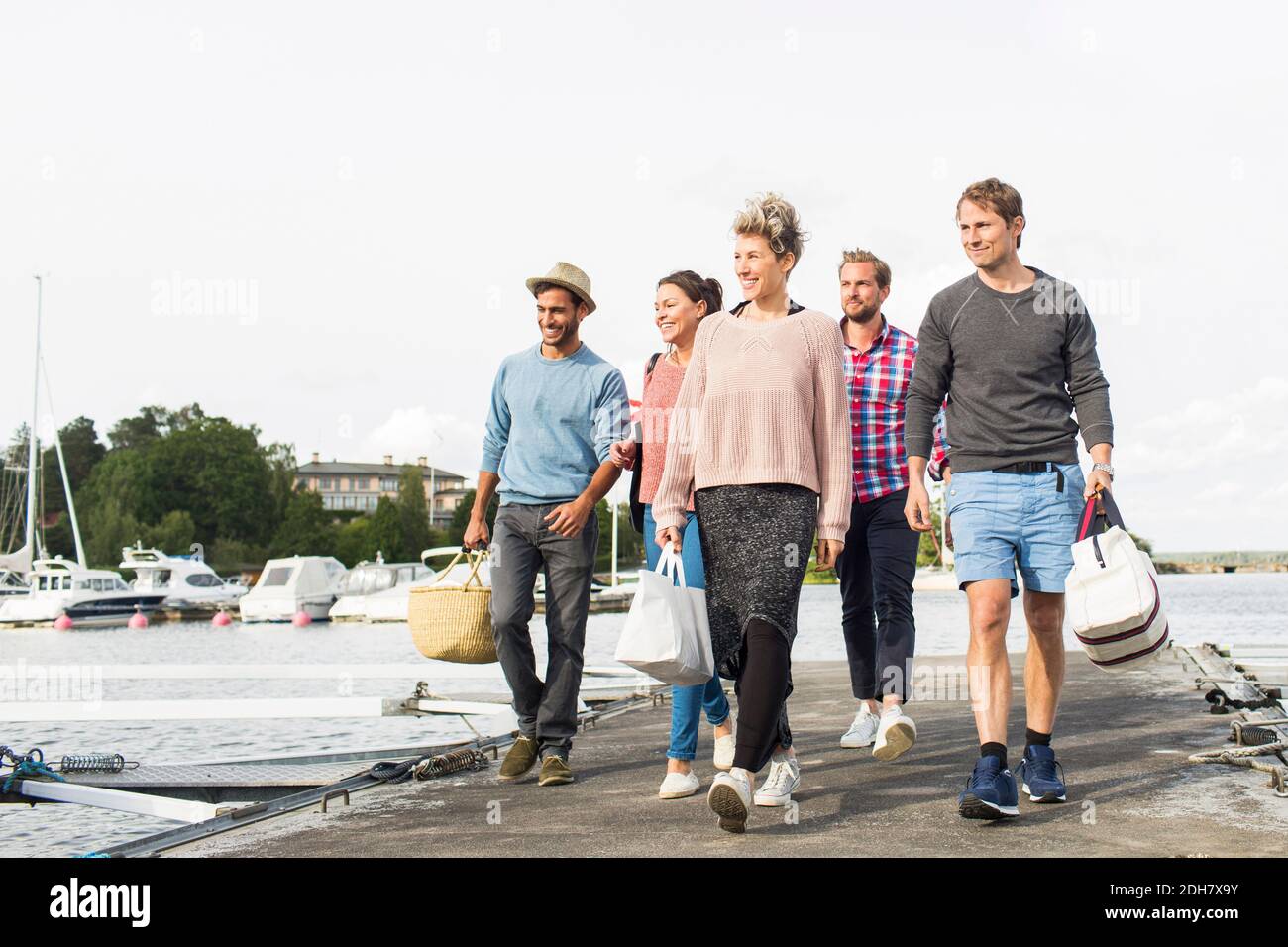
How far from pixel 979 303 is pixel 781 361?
2.72 feet

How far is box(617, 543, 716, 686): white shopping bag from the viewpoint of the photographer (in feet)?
13.8

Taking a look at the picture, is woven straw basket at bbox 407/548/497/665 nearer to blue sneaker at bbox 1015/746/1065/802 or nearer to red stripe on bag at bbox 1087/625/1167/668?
blue sneaker at bbox 1015/746/1065/802

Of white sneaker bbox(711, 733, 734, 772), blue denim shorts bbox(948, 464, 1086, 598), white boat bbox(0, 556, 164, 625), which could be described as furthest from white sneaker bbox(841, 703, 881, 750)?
white boat bbox(0, 556, 164, 625)

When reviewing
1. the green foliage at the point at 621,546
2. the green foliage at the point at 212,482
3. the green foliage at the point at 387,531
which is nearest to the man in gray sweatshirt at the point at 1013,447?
the green foliage at the point at 621,546

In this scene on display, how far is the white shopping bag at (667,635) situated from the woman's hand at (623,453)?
3.97 feet

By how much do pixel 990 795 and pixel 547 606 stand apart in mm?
2442

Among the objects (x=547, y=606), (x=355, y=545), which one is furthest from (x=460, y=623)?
(x=355, y=545)

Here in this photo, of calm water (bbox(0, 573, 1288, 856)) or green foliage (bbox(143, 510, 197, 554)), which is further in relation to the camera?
green foliage (bbox(143, 510, 197, 554))

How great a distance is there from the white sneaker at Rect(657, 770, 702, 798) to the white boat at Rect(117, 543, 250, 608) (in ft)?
197

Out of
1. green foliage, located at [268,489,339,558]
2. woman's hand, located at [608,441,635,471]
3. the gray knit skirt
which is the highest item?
woman's hand, located at [608,441,635,471]

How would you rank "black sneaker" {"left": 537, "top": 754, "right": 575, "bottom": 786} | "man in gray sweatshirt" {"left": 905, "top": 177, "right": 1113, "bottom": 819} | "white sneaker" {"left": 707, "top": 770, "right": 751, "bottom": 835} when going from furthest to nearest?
"black sneaker" {"left": 537, "top": 754, "right": 575, "bottom": 786}, "man in gray sweatshirt" {"left": 905, "top": 177, "right": 1113, "bottom": 819}, "white sneaker" {"left": 707, "top": 770, "right": 751, "bottom": 835}

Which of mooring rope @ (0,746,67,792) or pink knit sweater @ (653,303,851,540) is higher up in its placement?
pink knit sweater @ (653,303,851,540)

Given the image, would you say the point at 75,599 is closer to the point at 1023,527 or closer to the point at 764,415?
the point at 764,415
